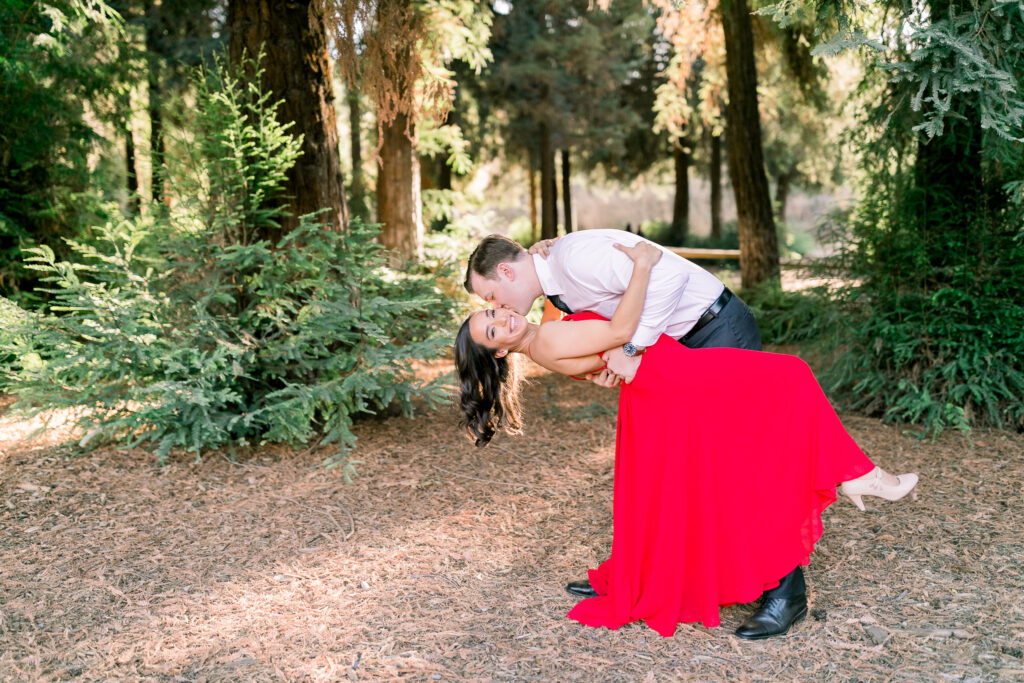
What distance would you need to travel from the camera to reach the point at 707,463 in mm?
3152

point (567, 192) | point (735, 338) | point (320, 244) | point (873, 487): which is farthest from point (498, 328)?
point (567, 192)

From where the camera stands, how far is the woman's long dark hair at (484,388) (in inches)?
134

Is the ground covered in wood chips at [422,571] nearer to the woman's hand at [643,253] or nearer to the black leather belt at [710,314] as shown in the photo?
the black leather belt at [710,314]

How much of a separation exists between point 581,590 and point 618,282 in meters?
1.49

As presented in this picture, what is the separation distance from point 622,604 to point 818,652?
79 cm

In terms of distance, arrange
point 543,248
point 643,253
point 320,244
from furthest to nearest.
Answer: point 320,244 < point 543,248 < point 643,253

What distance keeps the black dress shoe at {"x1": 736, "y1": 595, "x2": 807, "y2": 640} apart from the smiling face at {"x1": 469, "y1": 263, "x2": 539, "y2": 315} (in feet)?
5.27

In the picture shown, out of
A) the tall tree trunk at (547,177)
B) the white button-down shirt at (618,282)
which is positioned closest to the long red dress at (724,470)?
the white button-down shirt at (618,282)

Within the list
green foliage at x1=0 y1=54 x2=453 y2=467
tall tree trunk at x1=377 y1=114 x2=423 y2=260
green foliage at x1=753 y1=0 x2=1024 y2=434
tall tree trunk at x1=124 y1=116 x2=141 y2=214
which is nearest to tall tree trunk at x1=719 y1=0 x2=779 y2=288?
green foliage at x1=753 y1=0 x2=1024 y2=434

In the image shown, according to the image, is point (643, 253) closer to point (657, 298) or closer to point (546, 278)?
point (657, 298)

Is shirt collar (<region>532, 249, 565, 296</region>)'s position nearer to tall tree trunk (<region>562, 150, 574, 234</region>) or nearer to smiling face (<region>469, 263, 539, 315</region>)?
smiling face (<region>469, 263, 539, 315</region>)

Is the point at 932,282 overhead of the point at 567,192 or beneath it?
beneath

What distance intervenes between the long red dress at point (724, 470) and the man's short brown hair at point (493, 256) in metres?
0.39

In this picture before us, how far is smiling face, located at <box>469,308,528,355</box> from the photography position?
3.27 m
